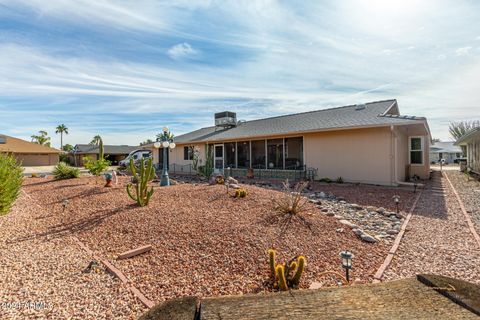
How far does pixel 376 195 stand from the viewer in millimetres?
9594

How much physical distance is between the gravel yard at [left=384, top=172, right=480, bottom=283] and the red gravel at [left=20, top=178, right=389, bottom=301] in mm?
386

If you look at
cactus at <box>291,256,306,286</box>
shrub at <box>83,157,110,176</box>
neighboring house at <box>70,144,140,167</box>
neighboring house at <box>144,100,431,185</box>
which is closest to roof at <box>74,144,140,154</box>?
neighboring house at <box>70,144,140,167</box>

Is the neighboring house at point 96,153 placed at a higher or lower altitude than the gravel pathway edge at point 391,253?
higher


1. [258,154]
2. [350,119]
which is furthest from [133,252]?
[258,154]

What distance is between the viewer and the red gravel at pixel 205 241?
3500 millimetres

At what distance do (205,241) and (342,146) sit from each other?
34.3 ft

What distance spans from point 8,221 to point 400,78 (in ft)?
54.5

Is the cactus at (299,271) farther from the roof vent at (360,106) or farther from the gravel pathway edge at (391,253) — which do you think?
the roof vent at (360,106)

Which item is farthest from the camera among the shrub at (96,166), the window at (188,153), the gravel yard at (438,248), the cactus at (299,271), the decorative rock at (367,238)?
the window at (188,153)

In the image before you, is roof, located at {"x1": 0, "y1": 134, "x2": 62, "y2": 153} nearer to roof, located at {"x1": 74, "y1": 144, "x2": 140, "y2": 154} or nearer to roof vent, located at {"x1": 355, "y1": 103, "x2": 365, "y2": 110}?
roof, located at {"x1": 74, "y1": 144, "x2": 140, "y2": 154}

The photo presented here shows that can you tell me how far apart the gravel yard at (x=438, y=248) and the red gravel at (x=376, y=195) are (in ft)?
3.15

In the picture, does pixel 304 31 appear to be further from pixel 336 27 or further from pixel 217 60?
pixel 217 60

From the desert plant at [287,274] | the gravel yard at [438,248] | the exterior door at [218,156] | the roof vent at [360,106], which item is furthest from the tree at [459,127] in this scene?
the desert plant at [287,274]

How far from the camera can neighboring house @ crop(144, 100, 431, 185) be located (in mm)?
11828
